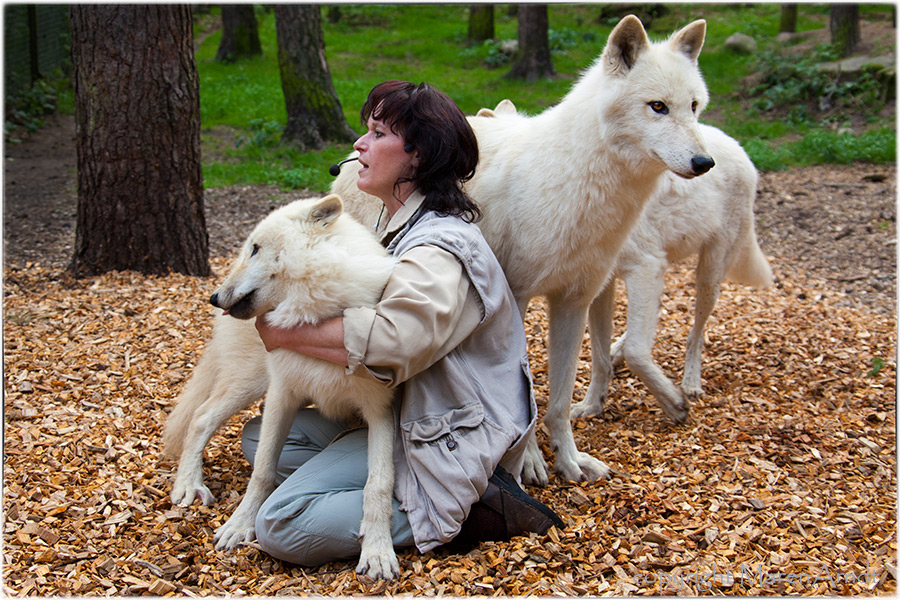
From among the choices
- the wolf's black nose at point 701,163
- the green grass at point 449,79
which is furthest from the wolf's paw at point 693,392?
the green grass at point 449,79

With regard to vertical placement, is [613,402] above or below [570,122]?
below

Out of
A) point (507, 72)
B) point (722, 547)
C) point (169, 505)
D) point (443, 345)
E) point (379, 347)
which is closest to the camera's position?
point (379, 347)

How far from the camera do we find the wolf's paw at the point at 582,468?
3.84 m

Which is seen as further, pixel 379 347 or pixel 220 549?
pixel 220 549

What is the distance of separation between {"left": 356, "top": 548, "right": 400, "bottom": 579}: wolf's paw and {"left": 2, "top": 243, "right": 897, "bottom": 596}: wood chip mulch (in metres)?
0.06

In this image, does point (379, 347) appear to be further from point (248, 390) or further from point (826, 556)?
point (826, 556)

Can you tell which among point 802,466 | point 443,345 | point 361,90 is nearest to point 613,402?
point 802,466

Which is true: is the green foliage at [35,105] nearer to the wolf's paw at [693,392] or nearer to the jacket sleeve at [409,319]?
the wolf's paw at [693,392]

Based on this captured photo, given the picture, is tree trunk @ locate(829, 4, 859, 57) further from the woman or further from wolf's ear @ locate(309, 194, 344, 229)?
wolf's ear @ locate(309, 194, 344, 229)

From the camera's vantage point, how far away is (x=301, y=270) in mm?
2900

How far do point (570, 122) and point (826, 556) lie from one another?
222cm

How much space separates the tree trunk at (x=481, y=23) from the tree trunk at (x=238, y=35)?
5.38 meters

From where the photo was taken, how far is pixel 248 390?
11.8 ft

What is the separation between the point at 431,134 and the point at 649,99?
3.40ft
